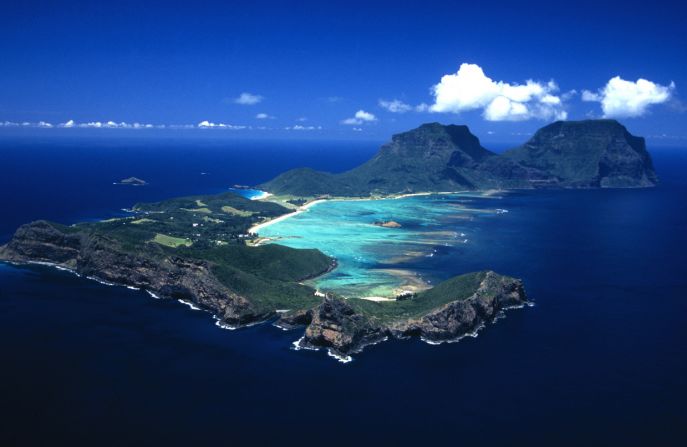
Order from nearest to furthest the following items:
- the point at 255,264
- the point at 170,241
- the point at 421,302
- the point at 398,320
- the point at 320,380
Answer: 1. the point at 320,380
2. the point at 398,320
3. the point at 421,302
4. the point at 255,264
5. the point at 170,241

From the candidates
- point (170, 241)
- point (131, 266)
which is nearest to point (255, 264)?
point (131, 266)

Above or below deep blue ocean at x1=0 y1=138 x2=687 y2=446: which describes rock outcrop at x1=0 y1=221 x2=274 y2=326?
above

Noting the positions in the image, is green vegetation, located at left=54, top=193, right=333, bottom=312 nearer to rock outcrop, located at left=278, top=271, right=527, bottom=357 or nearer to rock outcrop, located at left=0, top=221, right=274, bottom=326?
rock outcrop, located at left=0, top=221, right=274, bottom=326

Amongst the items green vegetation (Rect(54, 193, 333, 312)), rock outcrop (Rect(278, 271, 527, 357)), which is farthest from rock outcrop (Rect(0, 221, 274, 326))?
rock outcrop (Rect(278, 271, 527, 357))

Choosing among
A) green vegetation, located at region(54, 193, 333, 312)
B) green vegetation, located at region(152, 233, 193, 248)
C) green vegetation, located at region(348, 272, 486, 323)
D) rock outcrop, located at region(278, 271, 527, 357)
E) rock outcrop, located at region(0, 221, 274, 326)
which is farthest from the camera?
green vegetation, located at region(152, 233, 193, 248)

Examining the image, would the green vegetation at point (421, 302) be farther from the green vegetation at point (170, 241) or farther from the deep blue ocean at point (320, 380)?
the green vegetation at point (170, 241)

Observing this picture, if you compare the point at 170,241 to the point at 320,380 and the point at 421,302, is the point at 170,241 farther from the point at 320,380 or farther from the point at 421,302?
the point at 320,380

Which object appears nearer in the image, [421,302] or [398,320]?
[398,320]
